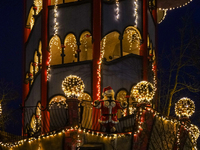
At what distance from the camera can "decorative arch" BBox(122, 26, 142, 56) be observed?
2516cm

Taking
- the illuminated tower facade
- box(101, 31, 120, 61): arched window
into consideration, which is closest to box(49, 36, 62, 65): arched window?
the illuminated tower facade

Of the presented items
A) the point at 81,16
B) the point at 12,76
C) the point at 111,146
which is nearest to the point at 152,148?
the point at 111,146

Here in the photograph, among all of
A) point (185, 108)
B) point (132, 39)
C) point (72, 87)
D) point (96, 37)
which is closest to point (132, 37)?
point (132, 39)

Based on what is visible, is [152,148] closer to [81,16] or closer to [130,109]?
[130,109]

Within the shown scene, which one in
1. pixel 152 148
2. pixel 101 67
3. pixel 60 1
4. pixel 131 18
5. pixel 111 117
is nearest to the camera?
pixel 152 148

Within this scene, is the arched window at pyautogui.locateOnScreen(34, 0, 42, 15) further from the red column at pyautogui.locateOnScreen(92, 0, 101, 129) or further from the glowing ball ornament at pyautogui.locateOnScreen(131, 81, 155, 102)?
the glowing ball ornament at pyautogui.locateOnScreen(131, 81, 155, 102)

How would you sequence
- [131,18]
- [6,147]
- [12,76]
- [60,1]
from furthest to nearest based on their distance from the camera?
[12,76] → [60,1] → [131,18] → [6,147]

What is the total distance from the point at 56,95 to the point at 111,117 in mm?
5571

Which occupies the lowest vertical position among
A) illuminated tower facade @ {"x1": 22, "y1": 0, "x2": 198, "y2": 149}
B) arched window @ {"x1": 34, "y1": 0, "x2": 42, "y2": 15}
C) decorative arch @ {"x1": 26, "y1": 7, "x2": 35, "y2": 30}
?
illuminated tower facade @ {"x1": 22, "y1": 0, "x2": 198, "y2": 149}

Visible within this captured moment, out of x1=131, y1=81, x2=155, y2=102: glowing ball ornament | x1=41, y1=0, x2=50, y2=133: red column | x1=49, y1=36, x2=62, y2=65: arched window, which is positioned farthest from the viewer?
x1=49, y1=36, x2=62, y2=65: arched window

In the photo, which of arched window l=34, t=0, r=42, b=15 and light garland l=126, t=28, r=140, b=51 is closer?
light garland l=126, t=28, r=140, b=51

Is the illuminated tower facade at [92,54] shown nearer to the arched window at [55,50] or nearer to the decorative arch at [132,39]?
the decorative arch at [132,39]

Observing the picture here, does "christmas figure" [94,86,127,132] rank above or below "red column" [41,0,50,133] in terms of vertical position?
below

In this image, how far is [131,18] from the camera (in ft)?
82.1
